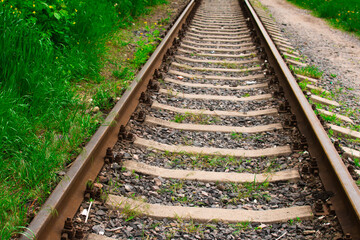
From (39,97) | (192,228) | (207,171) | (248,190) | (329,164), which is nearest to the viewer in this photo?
(192,228)

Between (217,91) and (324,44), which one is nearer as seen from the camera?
(217,91)

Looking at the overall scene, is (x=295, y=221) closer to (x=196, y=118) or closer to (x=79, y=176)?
(x=79, y=176)

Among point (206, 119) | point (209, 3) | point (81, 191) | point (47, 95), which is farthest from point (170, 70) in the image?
point (209, 3)

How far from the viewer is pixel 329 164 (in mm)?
2869

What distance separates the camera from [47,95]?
3855 mm

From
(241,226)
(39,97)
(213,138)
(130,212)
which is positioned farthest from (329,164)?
(39,97)

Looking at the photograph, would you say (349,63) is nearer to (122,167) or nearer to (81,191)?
(122,167)

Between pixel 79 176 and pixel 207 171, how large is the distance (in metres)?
1.13

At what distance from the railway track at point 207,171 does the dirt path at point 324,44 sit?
2014 mm

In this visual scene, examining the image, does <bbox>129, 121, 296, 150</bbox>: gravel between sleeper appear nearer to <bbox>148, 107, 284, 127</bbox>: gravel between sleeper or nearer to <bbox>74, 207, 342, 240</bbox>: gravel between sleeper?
<bbox>148, 107, 284, 127</bbox>: gravel between sleeper

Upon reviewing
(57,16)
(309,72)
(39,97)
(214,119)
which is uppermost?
(57,16)

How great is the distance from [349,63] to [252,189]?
548 centimetres

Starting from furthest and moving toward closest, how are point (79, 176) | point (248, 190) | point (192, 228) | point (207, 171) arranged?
point (207, 171) → point (248, 190) → point (79, 176) → point (192, 228)

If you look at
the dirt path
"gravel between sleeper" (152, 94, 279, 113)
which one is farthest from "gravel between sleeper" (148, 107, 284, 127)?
the dirt path
